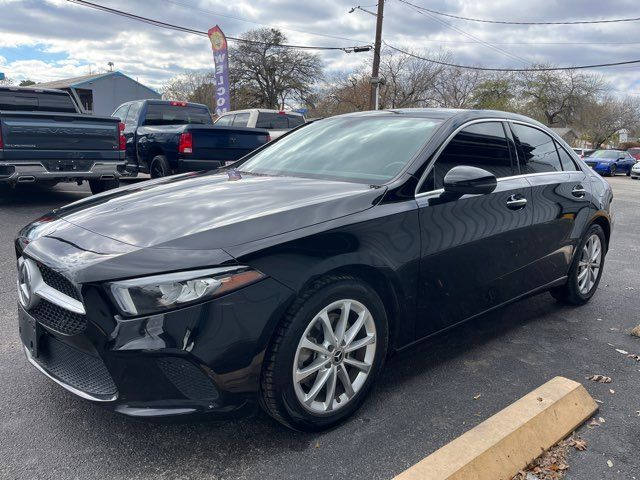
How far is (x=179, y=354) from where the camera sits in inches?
84.7

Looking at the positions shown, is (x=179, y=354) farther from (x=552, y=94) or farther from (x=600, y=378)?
(x=552, y=94)

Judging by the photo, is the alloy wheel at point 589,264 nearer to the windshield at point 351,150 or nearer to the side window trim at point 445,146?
the side window trim at point 445,146

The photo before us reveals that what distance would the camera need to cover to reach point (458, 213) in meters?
3.18

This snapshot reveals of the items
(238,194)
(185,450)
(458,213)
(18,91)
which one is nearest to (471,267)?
(458,213)

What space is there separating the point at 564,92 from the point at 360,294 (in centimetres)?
6726

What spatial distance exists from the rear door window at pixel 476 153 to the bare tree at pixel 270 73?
47.0 meters

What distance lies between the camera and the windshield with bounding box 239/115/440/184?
319 cm

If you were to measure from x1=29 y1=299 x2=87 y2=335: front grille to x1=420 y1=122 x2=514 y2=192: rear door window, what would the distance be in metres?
1.85

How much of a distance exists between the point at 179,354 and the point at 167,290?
0.26 metres

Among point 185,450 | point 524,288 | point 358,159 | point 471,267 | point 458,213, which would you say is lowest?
point 185,450

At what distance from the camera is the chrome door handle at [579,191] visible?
14.1 ft

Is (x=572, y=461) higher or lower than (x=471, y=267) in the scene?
lower

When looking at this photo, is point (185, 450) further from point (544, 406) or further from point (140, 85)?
point (140, 85)

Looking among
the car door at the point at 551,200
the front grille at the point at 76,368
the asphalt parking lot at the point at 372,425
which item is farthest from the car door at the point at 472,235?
the front grille at the point at 76,368
